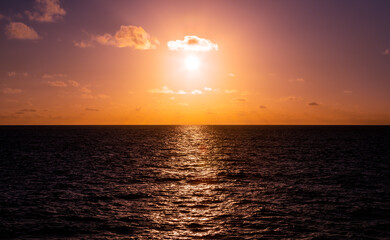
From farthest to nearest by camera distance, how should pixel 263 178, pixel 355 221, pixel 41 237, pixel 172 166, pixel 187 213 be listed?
pixel 172 166 < pixel 263 178 < pixel 187 213 < pixel 355 221 < pixel 41 237

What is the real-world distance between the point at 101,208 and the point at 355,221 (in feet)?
68.1

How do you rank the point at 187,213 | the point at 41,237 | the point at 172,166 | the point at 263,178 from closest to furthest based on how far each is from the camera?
the point at 41,237 < the point at 187,213 < the point at 263,178 < the point at 172,166

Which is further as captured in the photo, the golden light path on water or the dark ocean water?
the golden light path on water

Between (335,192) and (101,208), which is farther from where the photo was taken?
(335,192)

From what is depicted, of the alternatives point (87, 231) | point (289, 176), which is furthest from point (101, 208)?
point (289, 176)

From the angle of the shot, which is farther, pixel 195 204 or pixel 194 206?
pixel 195 204

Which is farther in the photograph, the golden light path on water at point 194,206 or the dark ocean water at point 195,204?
the golden light path on water at point 194,206

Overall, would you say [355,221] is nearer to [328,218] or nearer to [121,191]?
[328,218]

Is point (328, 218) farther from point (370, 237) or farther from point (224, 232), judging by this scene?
point (224, 232)

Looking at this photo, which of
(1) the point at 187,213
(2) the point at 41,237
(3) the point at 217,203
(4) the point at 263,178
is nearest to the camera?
(2) the point at 41,237

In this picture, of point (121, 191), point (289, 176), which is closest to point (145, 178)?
point (121, 191)

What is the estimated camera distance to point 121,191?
32.6 meters

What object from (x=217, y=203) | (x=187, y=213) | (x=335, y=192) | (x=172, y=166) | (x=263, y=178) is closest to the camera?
(x=187, y=213)

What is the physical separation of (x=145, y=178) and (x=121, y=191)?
331 inches
